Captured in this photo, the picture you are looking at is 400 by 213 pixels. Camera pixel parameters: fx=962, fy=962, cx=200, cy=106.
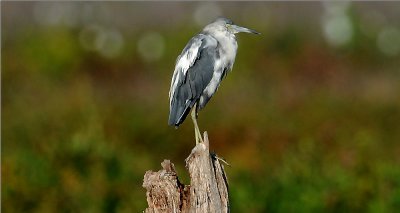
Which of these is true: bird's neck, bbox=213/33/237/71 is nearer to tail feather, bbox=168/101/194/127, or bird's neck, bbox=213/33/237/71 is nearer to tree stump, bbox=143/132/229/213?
tail feather, bbox=168/101/194/127

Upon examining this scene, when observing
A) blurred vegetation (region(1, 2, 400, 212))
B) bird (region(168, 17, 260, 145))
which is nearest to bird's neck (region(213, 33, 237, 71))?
bird (region(168, 17, 260, 145))

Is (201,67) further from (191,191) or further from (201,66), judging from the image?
(191,191)

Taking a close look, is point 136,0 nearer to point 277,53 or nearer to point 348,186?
point 277,53

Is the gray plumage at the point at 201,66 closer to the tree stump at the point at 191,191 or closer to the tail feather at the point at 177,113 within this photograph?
the tail feather at the point at 177,113

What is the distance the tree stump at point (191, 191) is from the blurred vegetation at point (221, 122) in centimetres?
330

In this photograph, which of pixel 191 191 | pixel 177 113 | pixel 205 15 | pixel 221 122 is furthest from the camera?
pixel 205 15

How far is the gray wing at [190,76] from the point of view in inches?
187

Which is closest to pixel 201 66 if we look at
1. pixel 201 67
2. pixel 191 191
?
pixel 201 67

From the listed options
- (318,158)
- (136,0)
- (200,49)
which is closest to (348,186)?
(318,158)

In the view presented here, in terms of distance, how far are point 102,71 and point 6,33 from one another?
335 centimetres

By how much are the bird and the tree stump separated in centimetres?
71

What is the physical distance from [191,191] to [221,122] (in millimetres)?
6982

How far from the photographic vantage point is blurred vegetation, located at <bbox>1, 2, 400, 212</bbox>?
7.85 meters

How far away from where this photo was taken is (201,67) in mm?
4797
